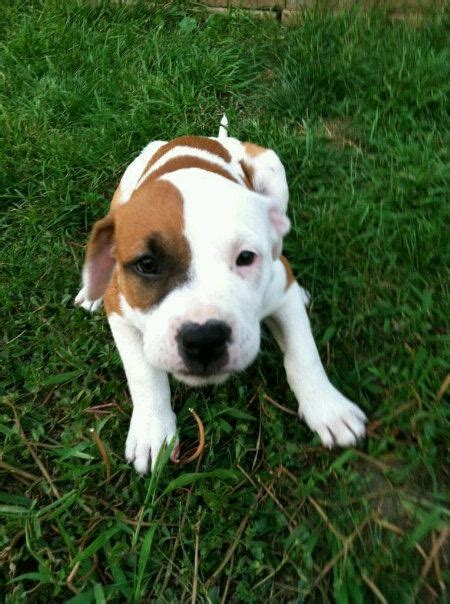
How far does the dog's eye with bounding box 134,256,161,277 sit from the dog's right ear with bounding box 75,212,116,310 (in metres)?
0.36

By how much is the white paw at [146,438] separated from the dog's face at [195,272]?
56 cm

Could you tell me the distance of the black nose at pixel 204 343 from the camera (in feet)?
6.94

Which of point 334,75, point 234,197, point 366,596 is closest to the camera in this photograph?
point 366,596

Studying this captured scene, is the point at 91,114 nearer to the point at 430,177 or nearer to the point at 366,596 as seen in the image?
the point at 430,177

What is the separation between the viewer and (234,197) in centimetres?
246

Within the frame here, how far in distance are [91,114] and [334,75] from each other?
1843 mm

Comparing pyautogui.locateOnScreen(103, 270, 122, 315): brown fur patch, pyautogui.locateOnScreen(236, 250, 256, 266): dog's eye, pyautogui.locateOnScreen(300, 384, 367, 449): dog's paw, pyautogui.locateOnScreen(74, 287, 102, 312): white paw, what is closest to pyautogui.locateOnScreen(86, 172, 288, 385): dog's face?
pyautogui.locateOnScreen(236, 250, 256, 266): dog's eye

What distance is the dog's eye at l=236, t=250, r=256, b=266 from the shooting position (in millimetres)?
2367

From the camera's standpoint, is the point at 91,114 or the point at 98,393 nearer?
the point at 98,393

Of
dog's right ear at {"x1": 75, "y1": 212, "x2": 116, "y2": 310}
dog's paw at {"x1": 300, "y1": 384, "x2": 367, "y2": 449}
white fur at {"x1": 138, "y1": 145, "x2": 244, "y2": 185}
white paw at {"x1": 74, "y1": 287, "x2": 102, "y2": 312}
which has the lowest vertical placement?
white paw at {"x1": 74, "y1": 287, "x2": 102, "y2": 312}

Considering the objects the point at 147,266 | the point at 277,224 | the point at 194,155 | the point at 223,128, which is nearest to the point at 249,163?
the point at 194,155

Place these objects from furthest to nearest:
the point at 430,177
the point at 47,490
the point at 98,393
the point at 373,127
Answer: the point at 373,127, the point at 430,177, the point at 98,393, the point at 47,490

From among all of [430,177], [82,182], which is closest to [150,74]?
[82,182]

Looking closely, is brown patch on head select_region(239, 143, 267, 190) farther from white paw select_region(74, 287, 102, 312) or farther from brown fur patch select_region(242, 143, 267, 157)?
white paw select_region(74, 287, 102, 312)
